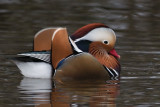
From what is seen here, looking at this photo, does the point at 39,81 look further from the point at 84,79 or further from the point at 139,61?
the point at 139,61

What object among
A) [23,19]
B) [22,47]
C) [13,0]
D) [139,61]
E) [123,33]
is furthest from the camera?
[13,0]

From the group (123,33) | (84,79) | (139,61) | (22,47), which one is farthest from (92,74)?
(123,33)

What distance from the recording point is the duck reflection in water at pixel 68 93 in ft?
26.1

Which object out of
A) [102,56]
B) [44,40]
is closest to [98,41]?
[102,56]

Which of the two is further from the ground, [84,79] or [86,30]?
[86,30]

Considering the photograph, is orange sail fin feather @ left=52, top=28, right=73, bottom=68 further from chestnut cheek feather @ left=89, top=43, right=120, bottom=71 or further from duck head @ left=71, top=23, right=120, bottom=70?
chestnut cheek feather @ left=89, top=43, right=120, bottom=71

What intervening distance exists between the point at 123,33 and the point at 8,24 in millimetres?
2180

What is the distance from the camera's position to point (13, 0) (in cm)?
1584

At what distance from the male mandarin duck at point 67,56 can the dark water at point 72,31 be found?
171 millimetres

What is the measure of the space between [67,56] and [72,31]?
346 cm

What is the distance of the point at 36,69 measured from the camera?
9.05 meters

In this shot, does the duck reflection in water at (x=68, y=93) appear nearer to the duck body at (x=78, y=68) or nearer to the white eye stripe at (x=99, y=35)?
the duck body at (x=78, y=68)

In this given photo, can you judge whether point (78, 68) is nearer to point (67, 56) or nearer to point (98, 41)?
point (67, 56)

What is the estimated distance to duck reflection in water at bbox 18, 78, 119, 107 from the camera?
795 cm
